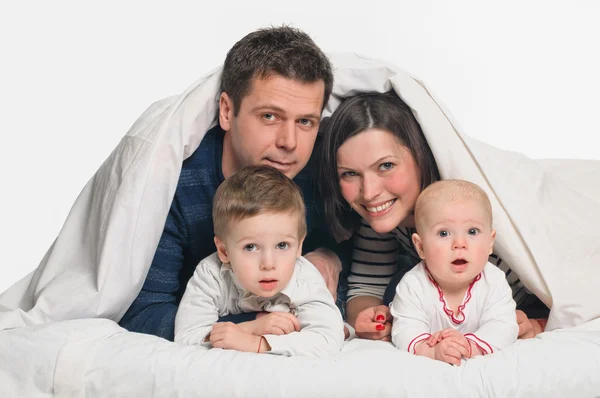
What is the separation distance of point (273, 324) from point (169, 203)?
54cm

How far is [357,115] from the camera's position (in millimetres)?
3232

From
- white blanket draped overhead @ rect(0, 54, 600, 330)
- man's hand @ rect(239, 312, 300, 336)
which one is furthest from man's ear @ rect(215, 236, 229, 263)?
white blanket draped overhead @ rect(0, 54, 600, 330)

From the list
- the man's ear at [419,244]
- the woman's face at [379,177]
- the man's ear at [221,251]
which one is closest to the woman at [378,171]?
the woman's face at [379,177]

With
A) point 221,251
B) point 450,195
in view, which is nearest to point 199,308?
point 221,251

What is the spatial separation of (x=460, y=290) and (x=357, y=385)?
0.52m

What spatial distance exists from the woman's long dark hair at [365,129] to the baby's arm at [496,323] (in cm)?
48

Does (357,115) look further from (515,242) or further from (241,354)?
(241,354)

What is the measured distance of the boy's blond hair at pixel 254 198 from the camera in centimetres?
278

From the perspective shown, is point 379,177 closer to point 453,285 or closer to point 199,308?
point 453,285

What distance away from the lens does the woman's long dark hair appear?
10.5ft

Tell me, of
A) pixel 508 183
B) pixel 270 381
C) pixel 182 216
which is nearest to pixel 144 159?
pixel 182 216

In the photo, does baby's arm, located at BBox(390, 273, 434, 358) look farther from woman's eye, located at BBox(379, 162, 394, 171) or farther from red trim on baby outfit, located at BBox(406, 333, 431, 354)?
woman's eye, located at BBox(379, 162, 394, 171)

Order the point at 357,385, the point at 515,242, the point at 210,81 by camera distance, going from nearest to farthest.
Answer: the point at 357,385, the point at 515,242, the point at 210,81

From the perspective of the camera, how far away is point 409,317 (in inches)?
114
